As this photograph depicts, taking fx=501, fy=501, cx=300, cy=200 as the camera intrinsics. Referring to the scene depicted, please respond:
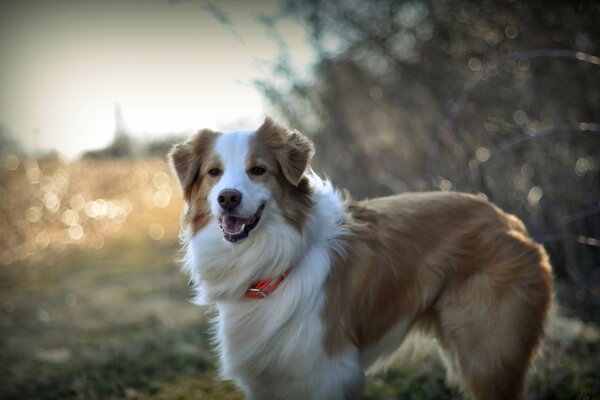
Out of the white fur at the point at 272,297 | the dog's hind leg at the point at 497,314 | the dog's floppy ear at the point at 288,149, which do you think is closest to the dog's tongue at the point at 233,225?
the white fur at the point at 272,297

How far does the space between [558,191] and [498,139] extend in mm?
1294

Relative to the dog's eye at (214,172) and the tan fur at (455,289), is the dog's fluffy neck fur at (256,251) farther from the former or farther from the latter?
the dog's eye at (214,172)

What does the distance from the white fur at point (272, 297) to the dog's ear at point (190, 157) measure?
16 centimetres

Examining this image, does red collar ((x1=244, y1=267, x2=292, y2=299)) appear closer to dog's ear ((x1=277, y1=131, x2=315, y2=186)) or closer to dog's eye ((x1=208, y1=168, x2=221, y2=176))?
dog's ear ((x1=277, y1=131, x2=315, y2=186))

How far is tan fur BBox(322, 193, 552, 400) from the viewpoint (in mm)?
3004

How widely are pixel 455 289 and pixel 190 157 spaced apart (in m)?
1.85

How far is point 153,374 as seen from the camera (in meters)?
4.39

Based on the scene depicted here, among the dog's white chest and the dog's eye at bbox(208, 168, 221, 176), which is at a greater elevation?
the dog's eye at bbox(208, 168, 221, 176)

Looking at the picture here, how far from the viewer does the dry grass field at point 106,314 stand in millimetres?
4047

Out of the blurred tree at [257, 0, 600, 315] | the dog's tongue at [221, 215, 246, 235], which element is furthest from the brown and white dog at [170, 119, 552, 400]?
the blurred tree at [257, 0, 600, 315]

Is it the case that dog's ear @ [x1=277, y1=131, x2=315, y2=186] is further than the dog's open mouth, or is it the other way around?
dog's ear @ [x1=277, y1=131, x2=315, y2=186]

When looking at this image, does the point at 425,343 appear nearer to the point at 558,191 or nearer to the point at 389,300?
the point at 389,300

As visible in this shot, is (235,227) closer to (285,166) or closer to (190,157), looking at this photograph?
(285,166)

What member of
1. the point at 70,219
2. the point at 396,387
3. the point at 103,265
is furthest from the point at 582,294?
the point at 70,219
